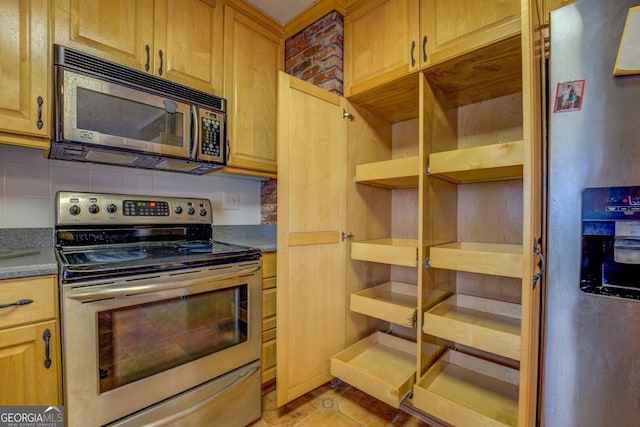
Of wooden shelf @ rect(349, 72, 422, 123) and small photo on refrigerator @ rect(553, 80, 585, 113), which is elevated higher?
wooden shelf @ rect(349, 72, 422, 123)

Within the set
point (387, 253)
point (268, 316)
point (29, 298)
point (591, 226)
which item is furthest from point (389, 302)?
point (29, 298)

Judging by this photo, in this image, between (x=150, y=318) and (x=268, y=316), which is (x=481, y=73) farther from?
(x=150, y=318)

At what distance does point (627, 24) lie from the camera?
90 cm

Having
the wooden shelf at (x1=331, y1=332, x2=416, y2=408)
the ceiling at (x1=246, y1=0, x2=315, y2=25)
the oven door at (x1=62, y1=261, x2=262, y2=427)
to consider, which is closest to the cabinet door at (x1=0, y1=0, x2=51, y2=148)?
the oven door at (x1=62, y1=261, x2=262, y2=427)

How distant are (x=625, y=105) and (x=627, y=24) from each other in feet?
0.82

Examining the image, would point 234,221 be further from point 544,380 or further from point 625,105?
point 625,105

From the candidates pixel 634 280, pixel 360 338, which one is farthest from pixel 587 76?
pixel 360 338

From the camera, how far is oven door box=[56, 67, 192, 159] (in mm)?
1228

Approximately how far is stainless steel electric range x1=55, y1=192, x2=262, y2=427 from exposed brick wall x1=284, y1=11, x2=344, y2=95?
119cm

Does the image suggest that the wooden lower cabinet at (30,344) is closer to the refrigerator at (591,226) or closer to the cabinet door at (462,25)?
the refrigerator at (591,226)

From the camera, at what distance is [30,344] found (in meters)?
1.02

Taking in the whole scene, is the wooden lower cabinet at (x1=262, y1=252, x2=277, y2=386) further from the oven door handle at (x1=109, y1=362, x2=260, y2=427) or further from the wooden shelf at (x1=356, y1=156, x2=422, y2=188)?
the wooden shelf at (x1=356, y1=156, x2=422, y2=188)

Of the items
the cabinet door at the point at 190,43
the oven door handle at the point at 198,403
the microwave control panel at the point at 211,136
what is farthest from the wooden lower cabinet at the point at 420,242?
the cabinet door at the point at 190,43

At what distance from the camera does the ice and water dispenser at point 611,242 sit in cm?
90
